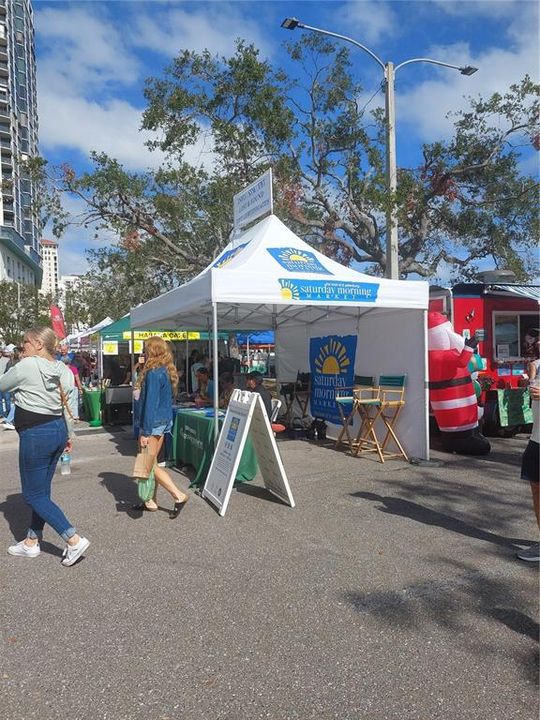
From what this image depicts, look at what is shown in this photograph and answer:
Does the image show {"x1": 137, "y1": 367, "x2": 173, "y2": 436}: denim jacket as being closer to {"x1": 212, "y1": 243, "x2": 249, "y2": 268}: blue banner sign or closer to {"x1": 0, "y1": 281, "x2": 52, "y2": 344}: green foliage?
{"x1": 212, "y1": 243, "x2": 249, "y2": 268}: blue banner sign

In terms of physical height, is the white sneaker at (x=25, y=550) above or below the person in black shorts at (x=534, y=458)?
below

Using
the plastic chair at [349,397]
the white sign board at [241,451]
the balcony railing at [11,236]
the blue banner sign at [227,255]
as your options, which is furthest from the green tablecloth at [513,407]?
the balcony railing at [11,236]

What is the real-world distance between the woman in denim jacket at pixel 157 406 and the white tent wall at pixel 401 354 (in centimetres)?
382

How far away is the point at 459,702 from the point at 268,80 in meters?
15.7

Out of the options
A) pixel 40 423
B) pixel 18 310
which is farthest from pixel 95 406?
pixel 18 310

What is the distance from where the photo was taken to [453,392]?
817 cm

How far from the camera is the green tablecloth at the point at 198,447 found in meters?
6.62

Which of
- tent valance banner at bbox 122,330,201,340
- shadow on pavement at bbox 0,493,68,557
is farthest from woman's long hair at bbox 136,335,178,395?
tent valance banner at bbox 122,330,201,340

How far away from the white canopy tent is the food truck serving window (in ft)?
9.07

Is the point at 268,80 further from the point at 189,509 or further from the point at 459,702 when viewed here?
the point at 459,702

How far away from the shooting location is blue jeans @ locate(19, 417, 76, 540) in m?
4.07

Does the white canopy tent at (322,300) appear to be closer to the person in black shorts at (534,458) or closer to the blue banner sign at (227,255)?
the blue banner sign at (227,255)

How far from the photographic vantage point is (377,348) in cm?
880

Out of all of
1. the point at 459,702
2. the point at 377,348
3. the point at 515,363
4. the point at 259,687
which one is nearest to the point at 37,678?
the point at 259,687
